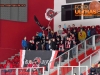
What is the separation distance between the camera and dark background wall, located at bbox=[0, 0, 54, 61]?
71.4ft

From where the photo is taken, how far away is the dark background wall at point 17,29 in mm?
21766

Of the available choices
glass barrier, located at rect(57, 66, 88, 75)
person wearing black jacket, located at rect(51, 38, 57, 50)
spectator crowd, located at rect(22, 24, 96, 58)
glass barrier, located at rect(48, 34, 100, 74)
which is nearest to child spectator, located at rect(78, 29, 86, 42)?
spectator crowd, located at rect(22, 24, 96, 58)

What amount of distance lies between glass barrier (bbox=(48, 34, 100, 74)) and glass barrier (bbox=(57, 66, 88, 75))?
38.6 inches

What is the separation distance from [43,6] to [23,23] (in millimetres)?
2021

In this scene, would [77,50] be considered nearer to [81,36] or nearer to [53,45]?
[53,45]

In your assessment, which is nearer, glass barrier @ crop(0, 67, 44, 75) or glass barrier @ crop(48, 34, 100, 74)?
glass barrier @ crop(0, 67, 44, 75)

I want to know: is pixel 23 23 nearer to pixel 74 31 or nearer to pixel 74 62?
pixel 74 31

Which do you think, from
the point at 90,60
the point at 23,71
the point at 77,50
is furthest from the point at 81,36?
the point at 23,71

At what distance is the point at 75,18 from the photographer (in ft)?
78.2

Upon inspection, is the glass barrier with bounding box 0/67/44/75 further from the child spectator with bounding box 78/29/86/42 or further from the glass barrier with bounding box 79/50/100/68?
the child spectator with bounding box 78/29/86/42

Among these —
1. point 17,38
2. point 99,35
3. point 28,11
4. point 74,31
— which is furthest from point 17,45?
point 99,35

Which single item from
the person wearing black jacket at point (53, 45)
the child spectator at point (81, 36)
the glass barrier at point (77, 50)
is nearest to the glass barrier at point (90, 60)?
the glass barrier at point (77, 50)

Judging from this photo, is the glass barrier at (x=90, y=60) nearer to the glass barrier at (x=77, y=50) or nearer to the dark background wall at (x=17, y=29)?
the glass barrier at (x=77, y=50)

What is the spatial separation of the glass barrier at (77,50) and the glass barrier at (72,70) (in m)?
0.98
